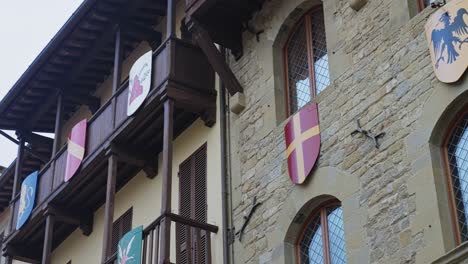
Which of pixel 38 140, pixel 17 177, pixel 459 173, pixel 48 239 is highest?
pixel 38 140

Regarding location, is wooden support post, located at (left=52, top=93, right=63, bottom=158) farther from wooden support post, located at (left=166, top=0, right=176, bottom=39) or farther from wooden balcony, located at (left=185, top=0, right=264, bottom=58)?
wooden balcony, located at (left=185, top=0, right=264, bottom=58)

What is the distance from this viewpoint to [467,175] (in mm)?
10625

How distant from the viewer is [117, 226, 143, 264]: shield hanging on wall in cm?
1395

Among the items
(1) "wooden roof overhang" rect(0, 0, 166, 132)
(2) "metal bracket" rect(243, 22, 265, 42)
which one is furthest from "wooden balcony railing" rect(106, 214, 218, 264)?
(1) "wooden roof overhang" rect(0, 0, 166, 132)

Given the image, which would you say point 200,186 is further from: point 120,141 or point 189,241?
point 120,141

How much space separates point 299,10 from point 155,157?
4.02m

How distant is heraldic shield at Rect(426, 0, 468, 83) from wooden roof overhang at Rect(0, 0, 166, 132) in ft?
23.7

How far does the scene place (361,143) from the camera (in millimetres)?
11977

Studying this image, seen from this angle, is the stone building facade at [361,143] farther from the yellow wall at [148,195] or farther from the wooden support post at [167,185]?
the wooden support post at [167,185]

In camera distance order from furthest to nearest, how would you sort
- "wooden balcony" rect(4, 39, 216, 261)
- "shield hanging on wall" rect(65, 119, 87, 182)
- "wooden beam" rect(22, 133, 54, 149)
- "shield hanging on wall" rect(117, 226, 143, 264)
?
"wooden beam" rect(22, 133, 54, 149), "shield hanging on wall" rect(65, 119, 87, 182), "wooden balcony" rect(4, 39, 216, 261), "shield hanging on wall" rect(117, 226, 143, 264)

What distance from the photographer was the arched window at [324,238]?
12.0 metres

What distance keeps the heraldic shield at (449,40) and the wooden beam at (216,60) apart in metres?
4.18

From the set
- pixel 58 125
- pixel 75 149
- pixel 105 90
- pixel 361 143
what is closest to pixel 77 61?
pixel 105 90

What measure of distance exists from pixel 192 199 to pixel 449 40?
551cm
